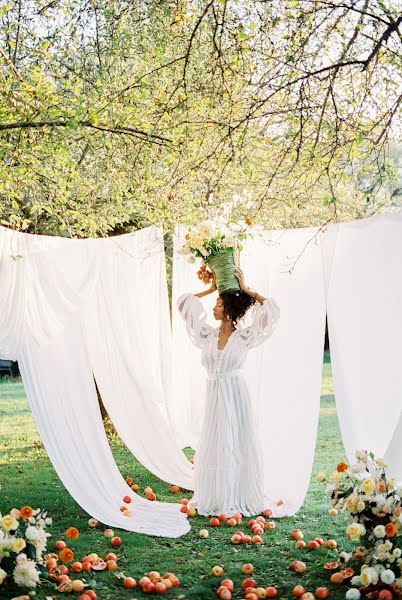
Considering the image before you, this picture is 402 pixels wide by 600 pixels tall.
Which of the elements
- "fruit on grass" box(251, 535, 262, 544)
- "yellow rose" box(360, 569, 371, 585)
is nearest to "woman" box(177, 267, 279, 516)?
"fruit on grass" box(251, 535, 262, 544)

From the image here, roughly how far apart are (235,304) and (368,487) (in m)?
2.18

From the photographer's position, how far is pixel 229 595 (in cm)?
398

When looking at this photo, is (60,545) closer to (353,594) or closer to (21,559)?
(21,559)

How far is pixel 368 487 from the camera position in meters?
3.92

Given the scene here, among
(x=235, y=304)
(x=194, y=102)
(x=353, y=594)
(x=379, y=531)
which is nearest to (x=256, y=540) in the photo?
(x=353, y=594)

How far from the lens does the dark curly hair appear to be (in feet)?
19.1

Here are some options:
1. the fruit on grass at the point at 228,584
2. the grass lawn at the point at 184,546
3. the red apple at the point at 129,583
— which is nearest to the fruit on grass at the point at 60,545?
the grass lawn at the point at 184,546

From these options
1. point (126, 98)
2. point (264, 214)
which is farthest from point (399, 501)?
point (264, 214)

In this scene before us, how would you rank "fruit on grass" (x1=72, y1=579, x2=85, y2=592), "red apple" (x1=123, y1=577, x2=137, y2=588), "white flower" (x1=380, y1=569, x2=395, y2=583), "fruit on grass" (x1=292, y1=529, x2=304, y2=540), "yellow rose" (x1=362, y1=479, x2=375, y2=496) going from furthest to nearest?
"fruit on grass" (x1=292, y1=529, x2=304, y2=540), "red apple" (x1=123, y1=577, x2=137, y2=588), "fruit on grass" (x1=72, y1=579, x2=85, y2=592), "yellow rose" (x1=362, y1=479, x2=375, y2=496), "white flower" (x1=380, y1=569, x2=395, y2=583)

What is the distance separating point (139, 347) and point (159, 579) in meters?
2.58

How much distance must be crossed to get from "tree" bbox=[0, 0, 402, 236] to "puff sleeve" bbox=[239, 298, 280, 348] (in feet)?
2.52

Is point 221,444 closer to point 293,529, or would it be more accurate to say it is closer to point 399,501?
point 293,529

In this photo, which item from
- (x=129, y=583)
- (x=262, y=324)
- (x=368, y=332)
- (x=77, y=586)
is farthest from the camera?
(x=262, y=324)

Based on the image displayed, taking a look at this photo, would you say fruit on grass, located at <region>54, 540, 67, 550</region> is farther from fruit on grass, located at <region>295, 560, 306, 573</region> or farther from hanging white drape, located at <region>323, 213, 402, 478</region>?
hanging white drape, located at <region>323, 213, 402, 478</region>
